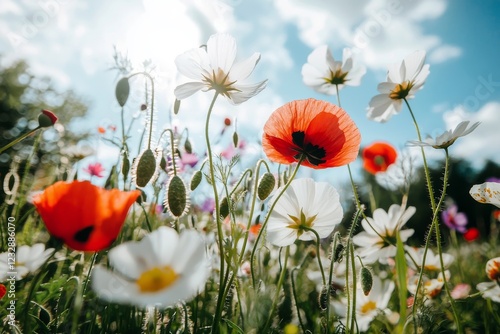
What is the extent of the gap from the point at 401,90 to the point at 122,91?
96 cm

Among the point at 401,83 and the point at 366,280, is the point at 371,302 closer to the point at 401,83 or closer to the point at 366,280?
the point at 366,280

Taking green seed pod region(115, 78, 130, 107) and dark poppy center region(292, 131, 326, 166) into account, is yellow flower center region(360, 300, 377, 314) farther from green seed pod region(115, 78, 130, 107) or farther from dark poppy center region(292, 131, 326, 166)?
green seed pod region(115, 78, 130, 107)

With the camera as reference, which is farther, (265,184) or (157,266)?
(265,184)

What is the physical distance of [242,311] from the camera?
113 cm

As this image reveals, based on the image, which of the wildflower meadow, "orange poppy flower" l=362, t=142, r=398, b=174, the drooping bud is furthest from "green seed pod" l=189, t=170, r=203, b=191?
"orange poppy flower" l=362, t=142, r=398, b=174

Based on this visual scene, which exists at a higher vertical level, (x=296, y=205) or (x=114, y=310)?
(x=296, y=205)

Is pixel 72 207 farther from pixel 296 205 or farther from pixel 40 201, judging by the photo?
pixel 296 205

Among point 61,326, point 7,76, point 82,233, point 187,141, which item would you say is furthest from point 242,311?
point 7,76

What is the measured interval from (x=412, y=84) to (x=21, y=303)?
1.46 meters

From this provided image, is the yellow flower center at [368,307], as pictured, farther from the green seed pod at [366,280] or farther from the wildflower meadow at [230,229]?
the green seed pod at [366,280]

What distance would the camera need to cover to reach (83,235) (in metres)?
0.62

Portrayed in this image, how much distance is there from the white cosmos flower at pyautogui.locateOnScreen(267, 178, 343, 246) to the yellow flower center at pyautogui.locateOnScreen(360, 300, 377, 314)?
22.9 inches

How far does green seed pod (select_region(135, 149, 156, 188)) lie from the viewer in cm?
91

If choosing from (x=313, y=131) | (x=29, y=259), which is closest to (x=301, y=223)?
(x=313, y=131)
